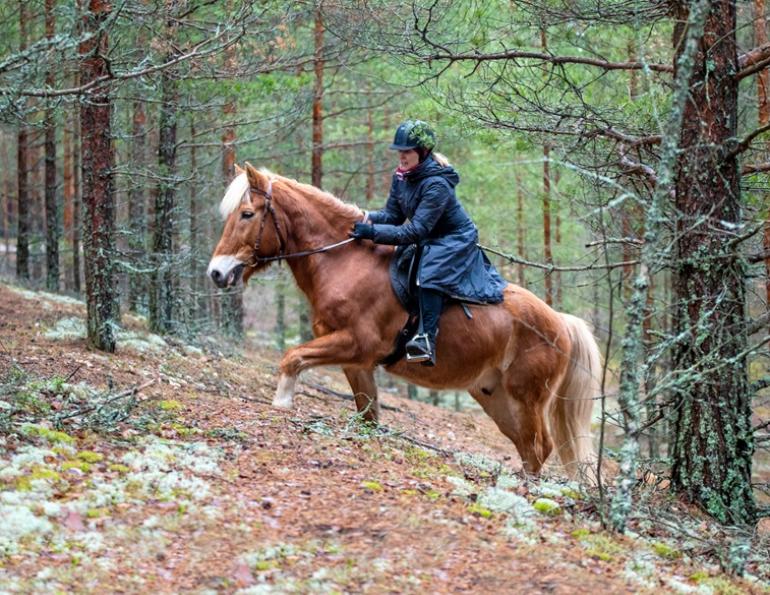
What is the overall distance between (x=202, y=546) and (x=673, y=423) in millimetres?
4311

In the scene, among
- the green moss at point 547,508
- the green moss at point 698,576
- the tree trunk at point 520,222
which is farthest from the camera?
the tree trunk at point 520,222

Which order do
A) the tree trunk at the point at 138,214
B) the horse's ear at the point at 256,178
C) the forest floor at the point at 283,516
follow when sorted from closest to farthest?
the forest floor at the point at 283,516 < the horse's ear at the point at 256,178 < the tree trunk at the point at 138,214

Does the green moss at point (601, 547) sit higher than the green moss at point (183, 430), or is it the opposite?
the green moss at point (183, 430)

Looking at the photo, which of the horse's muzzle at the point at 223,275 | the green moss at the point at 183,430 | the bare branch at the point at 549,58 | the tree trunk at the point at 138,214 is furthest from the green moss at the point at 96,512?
the tree trunk at the point at 138,214

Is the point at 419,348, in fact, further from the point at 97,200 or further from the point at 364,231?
the point at 97,200

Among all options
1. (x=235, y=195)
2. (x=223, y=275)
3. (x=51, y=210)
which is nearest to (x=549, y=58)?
(x=235, y=195)

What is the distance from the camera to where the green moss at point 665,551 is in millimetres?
5918

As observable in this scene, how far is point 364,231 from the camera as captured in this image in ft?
26.9

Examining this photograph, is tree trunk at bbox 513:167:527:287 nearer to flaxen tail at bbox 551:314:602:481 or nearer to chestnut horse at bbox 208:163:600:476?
flaxen tail at bbox 551:314:602:481

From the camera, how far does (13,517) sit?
199 inches

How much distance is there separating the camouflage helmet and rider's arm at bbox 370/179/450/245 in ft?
1.29

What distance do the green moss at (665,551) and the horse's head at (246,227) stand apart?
4.39 metres

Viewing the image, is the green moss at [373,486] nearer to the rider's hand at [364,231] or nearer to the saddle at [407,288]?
the saddle at [407,288]

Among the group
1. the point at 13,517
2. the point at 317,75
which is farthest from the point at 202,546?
the point at 317,75
